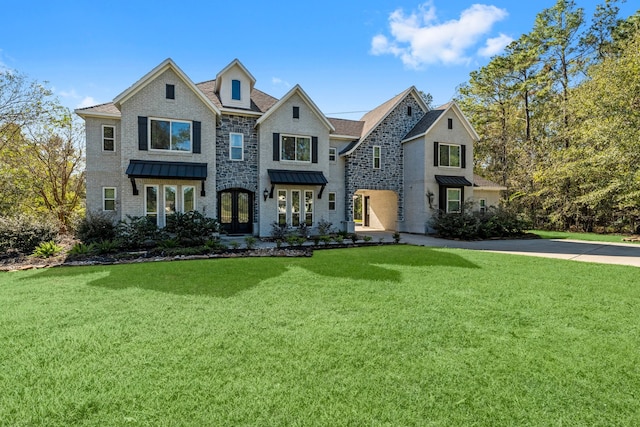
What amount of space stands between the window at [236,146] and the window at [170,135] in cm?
216

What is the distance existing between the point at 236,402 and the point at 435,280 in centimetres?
543

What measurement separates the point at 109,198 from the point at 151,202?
2.29 metres

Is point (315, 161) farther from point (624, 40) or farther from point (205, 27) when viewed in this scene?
point (624, 40)

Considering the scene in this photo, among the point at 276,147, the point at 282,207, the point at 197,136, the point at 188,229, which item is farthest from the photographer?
the point at 282,207

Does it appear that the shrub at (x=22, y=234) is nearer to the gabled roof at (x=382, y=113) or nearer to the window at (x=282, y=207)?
the window at (x=282, y=207)

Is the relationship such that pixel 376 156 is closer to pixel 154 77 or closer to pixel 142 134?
pixel 154 77

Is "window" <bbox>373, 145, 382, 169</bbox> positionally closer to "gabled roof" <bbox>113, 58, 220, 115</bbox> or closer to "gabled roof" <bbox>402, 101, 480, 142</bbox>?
"gabled roof" <bbox>402, 101, 480, 142</bbox>

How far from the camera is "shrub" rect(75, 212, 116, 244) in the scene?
13.0 m

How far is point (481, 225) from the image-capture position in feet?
56.6

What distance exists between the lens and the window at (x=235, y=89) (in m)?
17.2

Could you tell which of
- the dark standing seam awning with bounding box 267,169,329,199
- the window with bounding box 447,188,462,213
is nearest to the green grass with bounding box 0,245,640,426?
the dark standing seam awning with bounding box 267,169,329,199

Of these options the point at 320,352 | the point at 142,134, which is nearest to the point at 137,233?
the point at 142,134

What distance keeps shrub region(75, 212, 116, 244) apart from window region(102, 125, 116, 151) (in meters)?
3.75

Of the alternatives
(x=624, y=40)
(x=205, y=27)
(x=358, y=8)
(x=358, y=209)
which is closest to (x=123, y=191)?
(x=205, y=27)
